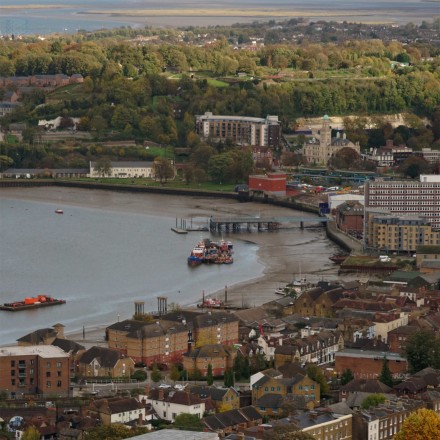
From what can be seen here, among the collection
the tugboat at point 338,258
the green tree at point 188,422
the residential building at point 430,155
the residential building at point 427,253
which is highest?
the green tree at point 188,422

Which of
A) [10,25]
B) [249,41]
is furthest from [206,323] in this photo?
[10,25]

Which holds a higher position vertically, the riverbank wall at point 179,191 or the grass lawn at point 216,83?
the grass lawn at point 216,83

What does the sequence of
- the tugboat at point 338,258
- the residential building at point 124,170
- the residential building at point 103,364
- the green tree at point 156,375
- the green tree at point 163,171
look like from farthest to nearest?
the residential building at point 124,170
the green tree at point 163,171
the tugboat at point 338,258
the residential building at point 103,364
the green tree at point 156,375

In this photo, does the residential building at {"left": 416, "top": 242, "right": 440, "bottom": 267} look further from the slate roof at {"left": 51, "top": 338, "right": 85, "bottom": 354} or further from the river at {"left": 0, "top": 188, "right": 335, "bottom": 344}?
the slate roof at {"left": 51, "top": 338, "right": 85, "bottom": 354}

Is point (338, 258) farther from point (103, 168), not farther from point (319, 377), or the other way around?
point (103, 168)

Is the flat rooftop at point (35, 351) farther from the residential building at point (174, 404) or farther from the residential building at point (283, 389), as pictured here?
the residential building at point (283, 389)

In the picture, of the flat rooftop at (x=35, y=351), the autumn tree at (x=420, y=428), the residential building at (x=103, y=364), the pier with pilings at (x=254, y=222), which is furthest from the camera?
the pier with pilings at (x=254, y=222)

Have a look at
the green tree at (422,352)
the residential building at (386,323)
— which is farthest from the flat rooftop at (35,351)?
the residential building at (386,323)

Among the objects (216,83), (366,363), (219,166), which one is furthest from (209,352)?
(216,83)

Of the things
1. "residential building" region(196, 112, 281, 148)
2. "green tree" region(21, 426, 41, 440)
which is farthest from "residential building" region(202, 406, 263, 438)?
"residential building" region(196, 112, 281, 148)
